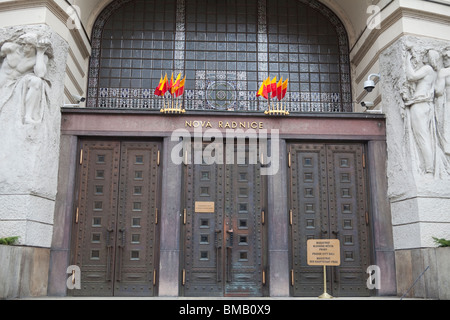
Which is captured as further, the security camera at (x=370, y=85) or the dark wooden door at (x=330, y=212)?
the security camera at (x=370, y=85)

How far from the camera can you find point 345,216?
40.9 feet

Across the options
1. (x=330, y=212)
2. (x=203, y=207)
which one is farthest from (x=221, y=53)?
(x=330, y=212)

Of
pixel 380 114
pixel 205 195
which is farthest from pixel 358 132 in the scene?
pixel 205 195

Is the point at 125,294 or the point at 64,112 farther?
the point at 64,112

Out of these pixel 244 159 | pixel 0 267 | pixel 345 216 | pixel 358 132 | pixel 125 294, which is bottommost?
pixel 125 294

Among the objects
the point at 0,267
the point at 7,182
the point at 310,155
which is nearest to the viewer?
the point at 0,267

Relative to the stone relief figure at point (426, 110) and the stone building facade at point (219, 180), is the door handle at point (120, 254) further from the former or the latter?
the stone relief figure at point (426, 110)

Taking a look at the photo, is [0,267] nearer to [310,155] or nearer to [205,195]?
[205,195]

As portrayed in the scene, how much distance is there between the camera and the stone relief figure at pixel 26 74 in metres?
11.7

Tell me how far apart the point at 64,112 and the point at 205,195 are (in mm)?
4409

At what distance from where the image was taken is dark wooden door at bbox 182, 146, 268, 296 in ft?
38.8

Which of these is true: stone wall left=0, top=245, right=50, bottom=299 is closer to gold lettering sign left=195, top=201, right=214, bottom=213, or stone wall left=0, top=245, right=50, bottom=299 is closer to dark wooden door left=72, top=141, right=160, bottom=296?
dark wooden door left=72, top=141, right=160, bottom=296

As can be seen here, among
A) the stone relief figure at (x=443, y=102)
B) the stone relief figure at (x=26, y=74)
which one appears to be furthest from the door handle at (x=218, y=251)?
the stone relief figure at (x=443, y=102)

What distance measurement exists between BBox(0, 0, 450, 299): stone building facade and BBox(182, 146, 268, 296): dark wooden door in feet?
0.12
